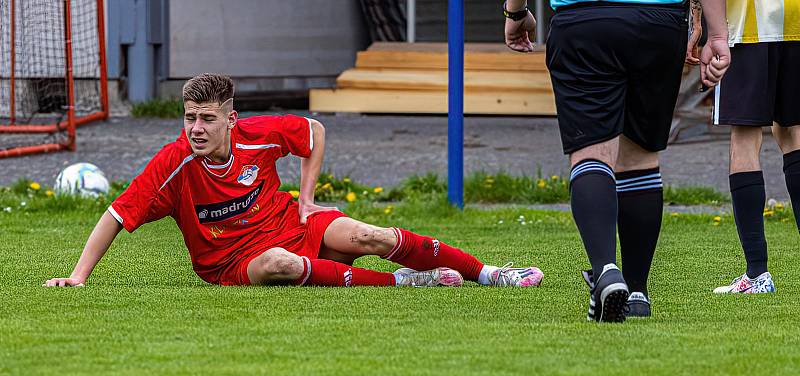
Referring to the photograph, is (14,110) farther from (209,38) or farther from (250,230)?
(250,230)

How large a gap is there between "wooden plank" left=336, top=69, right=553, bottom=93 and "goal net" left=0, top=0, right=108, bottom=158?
111 inches

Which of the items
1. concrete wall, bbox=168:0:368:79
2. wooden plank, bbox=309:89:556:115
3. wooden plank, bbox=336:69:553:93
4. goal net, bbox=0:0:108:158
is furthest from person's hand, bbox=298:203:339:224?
concrete wall, bbox=168:0:368:79

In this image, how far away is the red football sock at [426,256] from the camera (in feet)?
17.3

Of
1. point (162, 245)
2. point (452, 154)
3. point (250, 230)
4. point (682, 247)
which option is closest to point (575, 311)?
point (250, 230)

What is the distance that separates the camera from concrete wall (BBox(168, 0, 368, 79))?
15570 mm

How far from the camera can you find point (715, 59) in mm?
4289

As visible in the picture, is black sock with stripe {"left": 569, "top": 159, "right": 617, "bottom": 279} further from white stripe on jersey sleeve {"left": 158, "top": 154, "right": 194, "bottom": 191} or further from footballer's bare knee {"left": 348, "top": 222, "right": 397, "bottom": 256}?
white stripe on jersey sleeve {"left": 158, "top": 154, "right": 194, "bottom": 191}

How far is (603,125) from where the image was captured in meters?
4.16

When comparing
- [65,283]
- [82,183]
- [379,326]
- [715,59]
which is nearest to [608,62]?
[715,59]

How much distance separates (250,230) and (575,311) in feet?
4.71

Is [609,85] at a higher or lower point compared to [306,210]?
higher

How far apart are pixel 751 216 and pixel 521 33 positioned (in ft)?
4.11

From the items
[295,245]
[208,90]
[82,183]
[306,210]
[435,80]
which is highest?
[208,90]

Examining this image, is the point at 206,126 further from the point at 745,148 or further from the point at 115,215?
the point at 745,148
